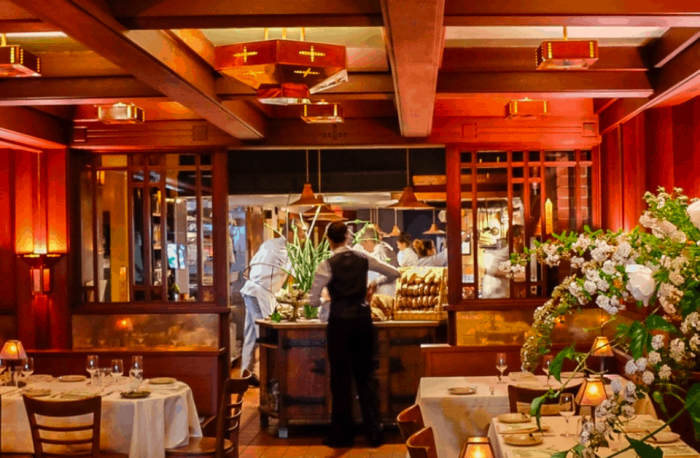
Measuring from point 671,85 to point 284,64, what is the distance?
2.78 metres

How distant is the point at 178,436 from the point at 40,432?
0.84m

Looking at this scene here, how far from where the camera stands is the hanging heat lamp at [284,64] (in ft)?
13.2

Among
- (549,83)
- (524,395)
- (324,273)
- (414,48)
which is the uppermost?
(549,83)

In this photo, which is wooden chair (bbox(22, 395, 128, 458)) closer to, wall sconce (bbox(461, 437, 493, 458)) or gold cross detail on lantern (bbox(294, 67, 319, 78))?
gold cross detail on lantern (bbox(294, 67, 319, 78))

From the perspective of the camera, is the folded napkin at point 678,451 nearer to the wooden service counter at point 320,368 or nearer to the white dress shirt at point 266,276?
the wooden service counter at point 320,368

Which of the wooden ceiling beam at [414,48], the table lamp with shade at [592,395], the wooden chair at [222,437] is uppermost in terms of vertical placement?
the wooden ceiling beam at [414,48]

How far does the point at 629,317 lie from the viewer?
7.04 meters

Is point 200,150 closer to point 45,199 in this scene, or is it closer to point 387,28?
point 45,199

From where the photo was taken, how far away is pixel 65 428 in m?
5.18

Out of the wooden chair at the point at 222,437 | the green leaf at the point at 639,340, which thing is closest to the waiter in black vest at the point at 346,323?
the wooden chair at the point at 222,437

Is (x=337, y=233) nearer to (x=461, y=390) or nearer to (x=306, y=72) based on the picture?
(x=461, y=390)

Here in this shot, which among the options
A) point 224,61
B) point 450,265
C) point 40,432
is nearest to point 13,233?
point 40,432

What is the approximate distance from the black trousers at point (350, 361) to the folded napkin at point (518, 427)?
264cm

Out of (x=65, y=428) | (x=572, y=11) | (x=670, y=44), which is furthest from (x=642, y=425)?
(x=65, y=428)
